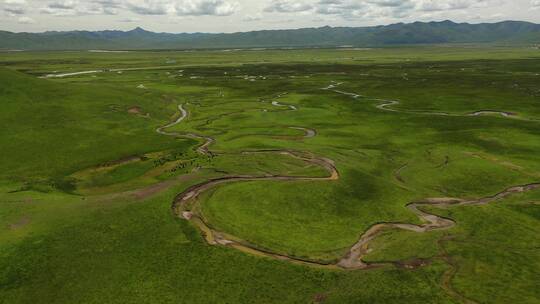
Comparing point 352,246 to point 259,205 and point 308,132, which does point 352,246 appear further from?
Answer: point 308,132

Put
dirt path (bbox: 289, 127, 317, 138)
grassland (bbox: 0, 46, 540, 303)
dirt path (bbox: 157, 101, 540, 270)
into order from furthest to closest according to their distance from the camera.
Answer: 1. dirt path (bbox: 289, 127, 317, 138)
2. dirt path (bbox: 157, 101, 540, 270)
3. grassland (bbox: 0, 46, 540, 303)

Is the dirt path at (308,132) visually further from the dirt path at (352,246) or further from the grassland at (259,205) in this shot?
the dirt path at (352,246)

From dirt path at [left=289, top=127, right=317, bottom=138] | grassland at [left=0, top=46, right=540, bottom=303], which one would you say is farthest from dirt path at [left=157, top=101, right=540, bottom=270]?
dirt path at [left=289, top=127, right=317, bottom=138]

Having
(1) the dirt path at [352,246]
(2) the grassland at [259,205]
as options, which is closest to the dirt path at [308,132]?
(2) the grassland at [259,205]

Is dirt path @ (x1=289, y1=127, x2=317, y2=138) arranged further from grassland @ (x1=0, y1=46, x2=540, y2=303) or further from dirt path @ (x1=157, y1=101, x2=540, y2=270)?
dirt path @ (x1=157, y1=101, x2=540, y2=270)

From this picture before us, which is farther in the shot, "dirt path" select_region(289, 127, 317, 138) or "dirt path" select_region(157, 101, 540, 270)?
"dirt path" select_region(289, 127, 317, 138)

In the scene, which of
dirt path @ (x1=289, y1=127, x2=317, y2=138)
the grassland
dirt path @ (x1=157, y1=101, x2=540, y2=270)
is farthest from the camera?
dirt path @ (x1=289, y1=127, x2=317, y2=138)

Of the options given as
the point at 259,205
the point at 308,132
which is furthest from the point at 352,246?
the point at 308,132

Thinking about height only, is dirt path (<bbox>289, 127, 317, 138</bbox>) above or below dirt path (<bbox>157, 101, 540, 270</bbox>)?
above

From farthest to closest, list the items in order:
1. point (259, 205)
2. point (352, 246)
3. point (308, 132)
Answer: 1. point (308, 132)
2. point (259, 205)
3. point (352, 246)
